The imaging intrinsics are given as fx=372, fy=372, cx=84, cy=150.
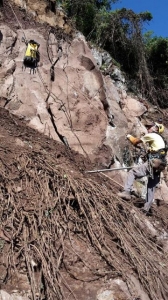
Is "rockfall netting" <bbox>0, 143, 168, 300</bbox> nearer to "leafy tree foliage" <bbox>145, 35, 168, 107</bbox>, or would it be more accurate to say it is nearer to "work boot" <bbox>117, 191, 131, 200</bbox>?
"work boot" <bbox>117, 191, 131, 200</bbox>

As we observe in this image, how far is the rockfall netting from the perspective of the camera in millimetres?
3959

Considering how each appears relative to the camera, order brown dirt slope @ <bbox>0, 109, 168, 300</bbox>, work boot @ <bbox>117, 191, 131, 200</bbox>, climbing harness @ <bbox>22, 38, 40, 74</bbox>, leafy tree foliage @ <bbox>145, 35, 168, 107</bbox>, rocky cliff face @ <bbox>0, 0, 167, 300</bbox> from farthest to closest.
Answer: leafy tree foliage @ <bbox>145, 35, 168, 107</bbox> < climbing harness @ <bbox>22, 38, 40, 74</bbox> < rocky cliff face @ <bbox>0, 0, 167, 300</bbox> < work boot @ <bbox>117, 191, 131, 200</bbox> < brown dirt slope @ <bbox>0, 109, 168, 300</bbox>

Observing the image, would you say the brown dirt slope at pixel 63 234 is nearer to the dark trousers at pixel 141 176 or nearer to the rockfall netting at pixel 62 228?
the rockfall netting at pixel 62 228

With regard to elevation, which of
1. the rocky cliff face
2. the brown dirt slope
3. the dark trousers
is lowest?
the brown dirt slope

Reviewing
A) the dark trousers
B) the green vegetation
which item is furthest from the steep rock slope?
the green vegetation

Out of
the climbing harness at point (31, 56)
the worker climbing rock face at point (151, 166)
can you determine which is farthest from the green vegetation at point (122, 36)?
the worker climbing rock face at point (151, 166)

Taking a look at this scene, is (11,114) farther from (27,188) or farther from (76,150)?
(27,188)

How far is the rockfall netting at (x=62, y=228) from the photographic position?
3959 millimetres

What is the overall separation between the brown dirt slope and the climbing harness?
2.32m

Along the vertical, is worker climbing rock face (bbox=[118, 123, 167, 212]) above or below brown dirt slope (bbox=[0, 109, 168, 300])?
above

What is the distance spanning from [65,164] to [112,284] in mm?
2425

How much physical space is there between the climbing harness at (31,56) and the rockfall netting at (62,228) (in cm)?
270

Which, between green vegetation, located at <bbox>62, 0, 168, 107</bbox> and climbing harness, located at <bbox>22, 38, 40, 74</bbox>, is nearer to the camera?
climbing harness, located at <bbox>22, 38, 40, 74</bbox>

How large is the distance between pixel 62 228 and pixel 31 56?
14.2 ft
